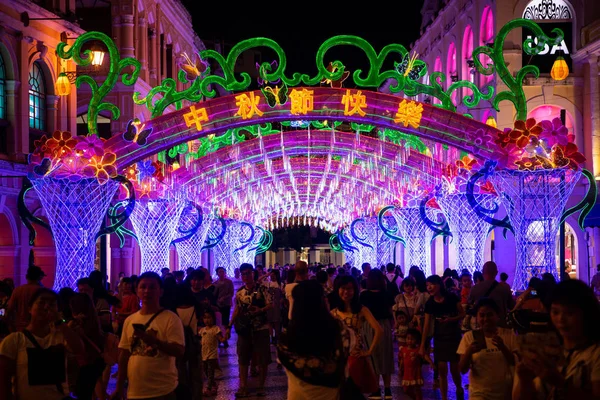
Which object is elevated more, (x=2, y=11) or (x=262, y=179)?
(x=2, y=11)

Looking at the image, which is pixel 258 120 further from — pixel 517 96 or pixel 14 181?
pixel 14 181

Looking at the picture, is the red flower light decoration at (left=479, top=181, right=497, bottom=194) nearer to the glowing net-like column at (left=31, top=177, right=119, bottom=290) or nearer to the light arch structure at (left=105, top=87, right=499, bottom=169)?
the light arch structure at (left=105, top=87, right=499, bottom=169)

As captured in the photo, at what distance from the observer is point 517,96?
20406mm

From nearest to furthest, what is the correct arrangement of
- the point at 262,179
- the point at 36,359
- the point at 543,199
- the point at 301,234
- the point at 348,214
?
the point at 36,359
the point at 543,199
the point at 262,179
the point at 348,214
the point at 301,234

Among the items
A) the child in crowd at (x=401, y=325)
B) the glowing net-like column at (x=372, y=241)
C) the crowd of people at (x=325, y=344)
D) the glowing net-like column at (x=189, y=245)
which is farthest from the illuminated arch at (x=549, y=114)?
the crowd of people at (x=325, y=344)

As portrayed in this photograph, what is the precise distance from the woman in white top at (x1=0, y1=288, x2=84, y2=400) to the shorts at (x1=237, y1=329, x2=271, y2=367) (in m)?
6.70

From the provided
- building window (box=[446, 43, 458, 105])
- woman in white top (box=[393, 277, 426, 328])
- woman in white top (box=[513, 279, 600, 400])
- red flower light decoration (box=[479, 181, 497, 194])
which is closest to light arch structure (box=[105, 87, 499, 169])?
red flower light decoration (box=[479, 181, 497, 194])

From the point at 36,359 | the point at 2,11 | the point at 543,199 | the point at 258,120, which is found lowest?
the point at 36,359

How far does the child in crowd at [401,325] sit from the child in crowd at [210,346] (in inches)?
90.6

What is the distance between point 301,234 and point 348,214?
31347mm

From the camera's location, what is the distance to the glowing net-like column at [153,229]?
25953 millimetres

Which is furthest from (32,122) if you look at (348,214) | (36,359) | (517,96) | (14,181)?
(348,214)

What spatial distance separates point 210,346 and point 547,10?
2554 cm

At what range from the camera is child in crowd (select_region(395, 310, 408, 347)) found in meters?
13.1
